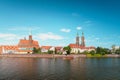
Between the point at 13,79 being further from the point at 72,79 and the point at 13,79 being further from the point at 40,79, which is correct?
the point at 72,79

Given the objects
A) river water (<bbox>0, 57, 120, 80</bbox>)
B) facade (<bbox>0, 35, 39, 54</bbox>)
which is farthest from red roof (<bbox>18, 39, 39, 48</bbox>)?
river water (<bbox>0, 57, 120, 80</bbox>)

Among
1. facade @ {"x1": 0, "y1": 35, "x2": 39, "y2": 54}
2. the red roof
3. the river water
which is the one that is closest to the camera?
the river water

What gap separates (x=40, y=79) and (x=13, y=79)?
220 inches

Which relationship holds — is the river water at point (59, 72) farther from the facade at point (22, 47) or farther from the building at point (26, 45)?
the facade at point (22, 47)

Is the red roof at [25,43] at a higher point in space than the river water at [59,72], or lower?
higher

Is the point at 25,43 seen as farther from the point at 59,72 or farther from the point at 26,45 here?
the point at 59,72

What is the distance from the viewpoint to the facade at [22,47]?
7131 inches

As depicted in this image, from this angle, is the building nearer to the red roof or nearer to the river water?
the red roof

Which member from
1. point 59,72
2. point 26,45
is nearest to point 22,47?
point 26,45

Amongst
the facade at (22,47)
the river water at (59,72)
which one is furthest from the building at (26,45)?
the river water at (59,72)

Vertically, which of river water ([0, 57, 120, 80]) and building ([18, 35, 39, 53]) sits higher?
building ([18, 35, 39, 53])

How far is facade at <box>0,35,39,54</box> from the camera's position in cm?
18112

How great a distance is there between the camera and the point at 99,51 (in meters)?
163

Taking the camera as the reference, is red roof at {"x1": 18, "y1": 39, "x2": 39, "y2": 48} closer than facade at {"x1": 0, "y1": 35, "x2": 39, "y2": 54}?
No
